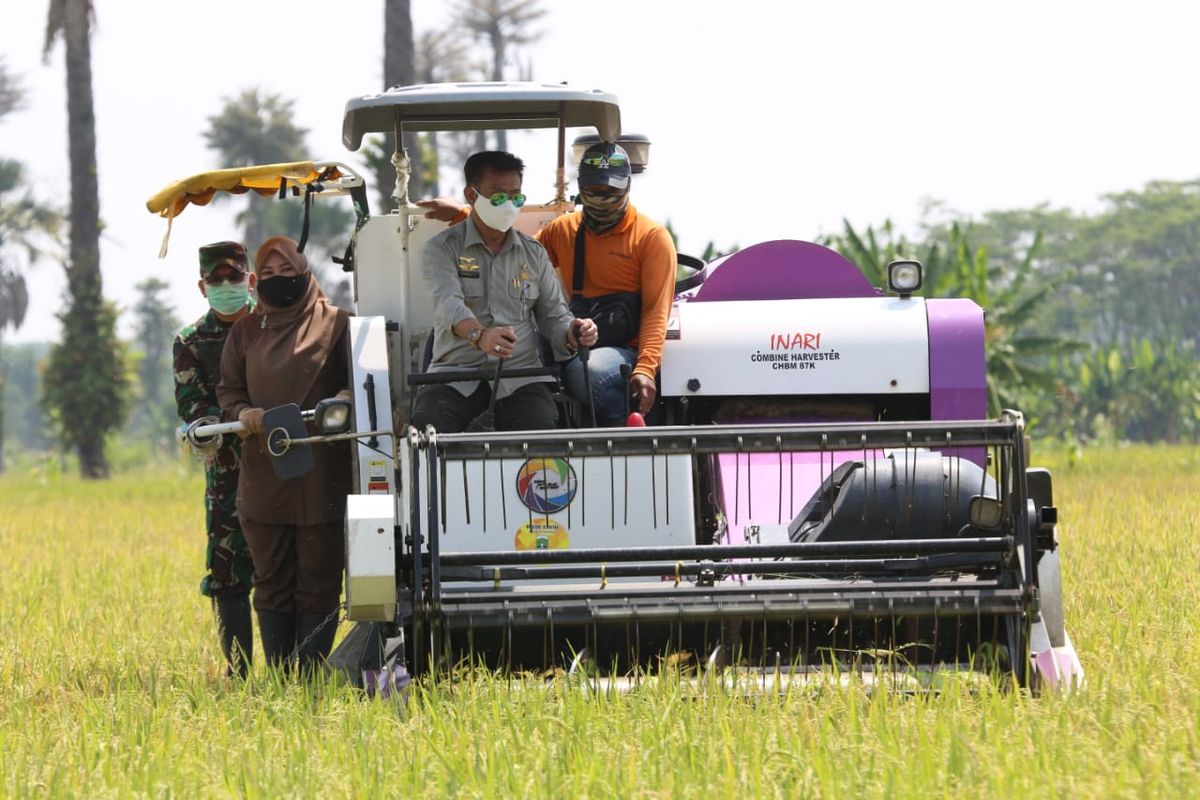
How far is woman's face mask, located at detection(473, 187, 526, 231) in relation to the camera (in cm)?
784

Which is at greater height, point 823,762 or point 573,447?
point 573,447

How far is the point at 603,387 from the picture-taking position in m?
8.00

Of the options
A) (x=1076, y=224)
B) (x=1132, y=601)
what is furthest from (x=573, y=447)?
(x=1076, y=224)

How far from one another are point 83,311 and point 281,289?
26339mm

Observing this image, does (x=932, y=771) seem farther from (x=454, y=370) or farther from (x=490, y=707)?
(x=454, y=370)

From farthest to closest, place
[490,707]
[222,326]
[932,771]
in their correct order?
[222,326] < [490,707] < [932,771]

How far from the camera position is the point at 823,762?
5.02 m

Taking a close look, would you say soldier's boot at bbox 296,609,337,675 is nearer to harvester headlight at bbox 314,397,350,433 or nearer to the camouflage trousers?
the camouflage trousers

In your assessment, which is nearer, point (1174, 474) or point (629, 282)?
point (629, 282)

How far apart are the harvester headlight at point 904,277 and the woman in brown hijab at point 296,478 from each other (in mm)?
2538

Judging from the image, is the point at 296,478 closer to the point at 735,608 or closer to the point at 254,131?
the point at 735,608

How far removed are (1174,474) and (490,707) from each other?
18.0 m

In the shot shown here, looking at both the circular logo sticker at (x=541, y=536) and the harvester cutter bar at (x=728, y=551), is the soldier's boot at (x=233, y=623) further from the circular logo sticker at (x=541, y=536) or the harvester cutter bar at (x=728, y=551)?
the harvester cutter bar at (x=728, y=551)

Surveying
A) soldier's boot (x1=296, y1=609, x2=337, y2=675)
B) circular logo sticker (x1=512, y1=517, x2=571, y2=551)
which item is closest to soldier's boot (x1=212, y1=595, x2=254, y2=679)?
soldier's boot (x1=296, y1=609, x2=337, y2=675)
